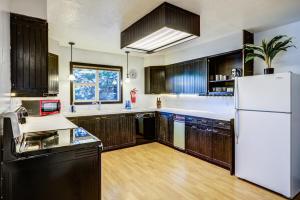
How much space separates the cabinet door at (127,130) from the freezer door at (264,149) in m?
2.59

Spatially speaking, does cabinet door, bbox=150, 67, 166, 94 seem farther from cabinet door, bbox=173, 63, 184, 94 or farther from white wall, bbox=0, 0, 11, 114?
white wall, bbox=0, 0, 11, 114

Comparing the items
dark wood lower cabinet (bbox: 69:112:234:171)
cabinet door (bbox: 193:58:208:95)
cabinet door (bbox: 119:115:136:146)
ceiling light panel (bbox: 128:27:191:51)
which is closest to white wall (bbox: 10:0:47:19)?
ceiling light panel (bbox: 128:27:191:51)

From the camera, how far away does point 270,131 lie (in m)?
2.52

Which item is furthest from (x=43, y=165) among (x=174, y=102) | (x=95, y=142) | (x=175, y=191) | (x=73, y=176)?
(x=174, y=102)

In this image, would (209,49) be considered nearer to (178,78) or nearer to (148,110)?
(178,78)

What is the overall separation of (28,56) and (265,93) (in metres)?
3.17

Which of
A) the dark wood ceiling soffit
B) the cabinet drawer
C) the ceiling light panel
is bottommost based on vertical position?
the cabinet drawer

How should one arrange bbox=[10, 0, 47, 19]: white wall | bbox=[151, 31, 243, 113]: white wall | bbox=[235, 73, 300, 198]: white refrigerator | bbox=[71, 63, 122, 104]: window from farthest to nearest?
bbox=[71, 63, 122, 104]: window → bbox=[151, 31, 243, 113]: white wall → bbox=[235, 73, 300, 198]: white refrigerator → bbox=[10, 0, 47, 19]: white wall

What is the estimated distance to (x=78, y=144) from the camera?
64.8 inches

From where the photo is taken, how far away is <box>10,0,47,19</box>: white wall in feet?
6.77

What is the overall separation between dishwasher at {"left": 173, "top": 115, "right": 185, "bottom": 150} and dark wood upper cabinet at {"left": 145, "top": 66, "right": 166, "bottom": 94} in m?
1.23

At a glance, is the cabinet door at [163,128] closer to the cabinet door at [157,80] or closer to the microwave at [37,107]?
the cabinet door at [157,80]

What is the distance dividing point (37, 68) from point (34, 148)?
1.05m

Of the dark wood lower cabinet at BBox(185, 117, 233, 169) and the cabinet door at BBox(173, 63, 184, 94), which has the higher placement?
the cabinet door at BBox(173, 63, 184, 94)
